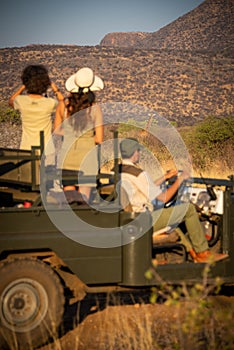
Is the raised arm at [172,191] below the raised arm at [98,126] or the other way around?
below

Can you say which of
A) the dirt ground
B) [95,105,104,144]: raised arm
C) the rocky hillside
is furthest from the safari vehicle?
the rocky hillside

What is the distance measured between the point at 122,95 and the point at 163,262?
54323 millimetres

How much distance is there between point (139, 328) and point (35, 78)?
2.46 meters

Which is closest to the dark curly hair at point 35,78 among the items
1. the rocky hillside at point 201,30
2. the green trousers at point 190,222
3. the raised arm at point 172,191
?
the raised arm at point 172,191

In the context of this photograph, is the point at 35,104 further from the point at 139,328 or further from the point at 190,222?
the point at 139,328

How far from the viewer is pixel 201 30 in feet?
308

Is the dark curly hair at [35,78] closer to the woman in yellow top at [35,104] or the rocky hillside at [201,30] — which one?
the woman in yellow top at [35,104]

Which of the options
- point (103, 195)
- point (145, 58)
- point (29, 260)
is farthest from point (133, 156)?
point (145, 58)

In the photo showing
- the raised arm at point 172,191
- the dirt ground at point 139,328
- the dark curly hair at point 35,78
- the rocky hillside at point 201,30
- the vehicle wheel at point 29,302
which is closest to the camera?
the dirt ground at point 139,328

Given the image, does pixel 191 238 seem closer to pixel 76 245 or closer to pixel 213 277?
pixel 213 277

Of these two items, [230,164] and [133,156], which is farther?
[230,164]

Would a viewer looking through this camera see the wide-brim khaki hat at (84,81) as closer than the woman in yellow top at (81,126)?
No

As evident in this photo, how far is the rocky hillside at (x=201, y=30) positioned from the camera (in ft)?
290

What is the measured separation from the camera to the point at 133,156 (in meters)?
6.30
